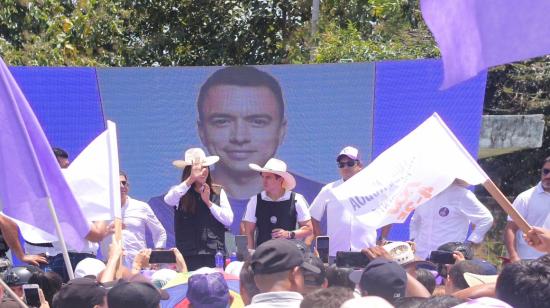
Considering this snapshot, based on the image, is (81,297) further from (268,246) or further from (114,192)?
(114,192)

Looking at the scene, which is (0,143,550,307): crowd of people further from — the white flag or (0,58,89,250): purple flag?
(0,58,89,250): purple flag

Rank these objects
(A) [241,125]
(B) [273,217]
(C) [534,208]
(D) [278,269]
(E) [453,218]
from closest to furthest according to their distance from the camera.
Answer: (D) [278,269]
(C) [534,208]
(E) [453,218]
(B) [273,217]
(A) [241,125]

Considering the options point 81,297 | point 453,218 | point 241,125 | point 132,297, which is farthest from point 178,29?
point 132,297

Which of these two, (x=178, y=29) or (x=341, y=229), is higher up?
(x=178, y=29)

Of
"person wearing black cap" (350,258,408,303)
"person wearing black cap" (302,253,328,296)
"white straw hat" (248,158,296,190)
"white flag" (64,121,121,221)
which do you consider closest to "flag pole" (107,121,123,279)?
"white flag" (64,121,121,221)

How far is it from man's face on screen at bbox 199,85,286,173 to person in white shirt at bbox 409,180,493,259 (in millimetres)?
2669

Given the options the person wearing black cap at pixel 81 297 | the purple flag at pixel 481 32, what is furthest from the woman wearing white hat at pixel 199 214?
the purple flag at pixel 481 32

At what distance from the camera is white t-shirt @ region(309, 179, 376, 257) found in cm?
902

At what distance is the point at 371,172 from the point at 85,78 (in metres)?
5.08

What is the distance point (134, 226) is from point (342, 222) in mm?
1763

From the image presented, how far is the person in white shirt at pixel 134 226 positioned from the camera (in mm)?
8984

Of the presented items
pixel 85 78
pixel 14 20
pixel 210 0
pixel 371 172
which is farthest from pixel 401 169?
pixel 210 0

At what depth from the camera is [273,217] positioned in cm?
907

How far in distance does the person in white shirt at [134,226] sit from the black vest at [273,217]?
0.87 m
